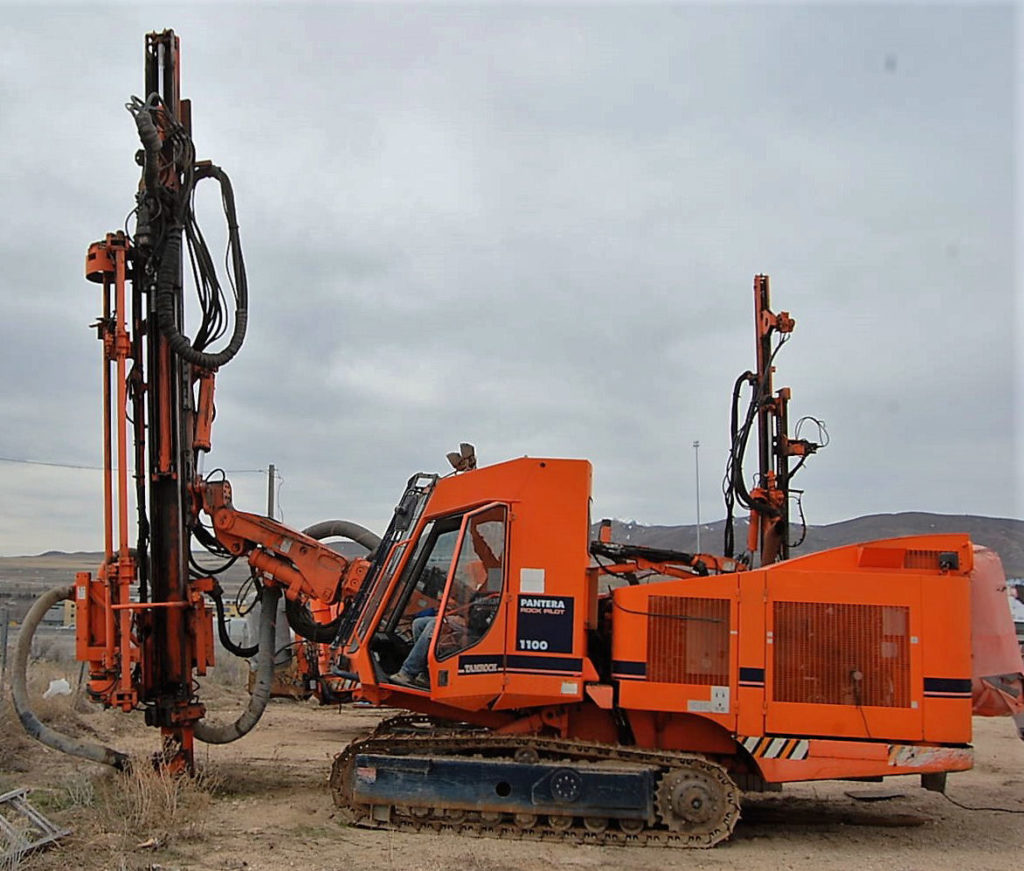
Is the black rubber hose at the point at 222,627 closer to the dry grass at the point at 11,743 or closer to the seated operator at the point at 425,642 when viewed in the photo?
the seated operator at the point at 425,642

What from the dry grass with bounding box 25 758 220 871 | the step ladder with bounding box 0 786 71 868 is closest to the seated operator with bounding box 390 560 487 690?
the dry grass with bounding box 25 758 220 871

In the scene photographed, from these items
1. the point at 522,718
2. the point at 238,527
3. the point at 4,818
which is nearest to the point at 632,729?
the point at 522,718

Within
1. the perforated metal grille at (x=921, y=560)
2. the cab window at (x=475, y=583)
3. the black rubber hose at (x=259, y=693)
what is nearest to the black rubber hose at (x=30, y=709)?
the black rubber hose at (x=259, y=693)

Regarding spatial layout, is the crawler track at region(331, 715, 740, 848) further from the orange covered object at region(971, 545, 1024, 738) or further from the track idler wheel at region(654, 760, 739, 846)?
the orange covered object at region(971, 545, 1024, 738)

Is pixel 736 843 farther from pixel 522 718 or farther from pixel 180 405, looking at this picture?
pixel 180 405

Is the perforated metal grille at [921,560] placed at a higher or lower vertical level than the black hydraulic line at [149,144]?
lower

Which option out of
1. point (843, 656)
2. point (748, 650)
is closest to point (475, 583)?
point (748, 650)

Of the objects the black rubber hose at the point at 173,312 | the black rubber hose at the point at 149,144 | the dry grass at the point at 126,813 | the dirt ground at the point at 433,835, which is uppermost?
the black rubber hose at the point at 149,144

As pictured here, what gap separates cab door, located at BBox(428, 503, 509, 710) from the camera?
9.00 meters

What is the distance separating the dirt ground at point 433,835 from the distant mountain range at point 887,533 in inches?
2072

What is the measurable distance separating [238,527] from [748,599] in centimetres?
477

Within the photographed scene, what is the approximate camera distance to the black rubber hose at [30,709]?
9680mm

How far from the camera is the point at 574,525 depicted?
928cm

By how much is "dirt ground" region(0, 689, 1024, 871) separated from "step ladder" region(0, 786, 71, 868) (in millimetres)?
110
